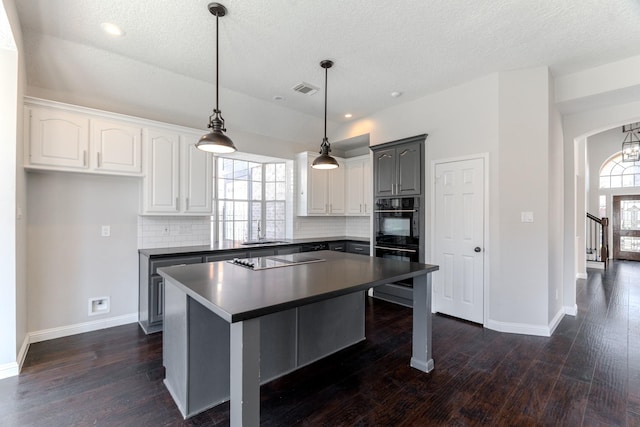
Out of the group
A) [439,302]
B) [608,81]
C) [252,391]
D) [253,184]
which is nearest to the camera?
[252,391]

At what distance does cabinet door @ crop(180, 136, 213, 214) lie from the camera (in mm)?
3732

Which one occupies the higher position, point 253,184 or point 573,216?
point 253,184

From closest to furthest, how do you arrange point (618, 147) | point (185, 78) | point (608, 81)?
point (608, 81) → point (185, 78) → point (618, 147)

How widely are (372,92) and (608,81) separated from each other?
8.15 ft

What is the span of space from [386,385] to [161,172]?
3.20m

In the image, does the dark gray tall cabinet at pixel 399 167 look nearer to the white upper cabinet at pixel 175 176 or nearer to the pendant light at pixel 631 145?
the white upper cabinet at pixel 175 176

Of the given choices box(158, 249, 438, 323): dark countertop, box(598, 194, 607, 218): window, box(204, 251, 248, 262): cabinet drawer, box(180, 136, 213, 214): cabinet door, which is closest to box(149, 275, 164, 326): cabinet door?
box(204, 251, 248, 262): cabinet drawer

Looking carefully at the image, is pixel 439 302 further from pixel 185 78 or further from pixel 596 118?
pixel 185 78

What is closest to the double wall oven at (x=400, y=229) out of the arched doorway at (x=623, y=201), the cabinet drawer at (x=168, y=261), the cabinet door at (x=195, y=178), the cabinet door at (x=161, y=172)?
the cabinet door at (x=195, y=178)

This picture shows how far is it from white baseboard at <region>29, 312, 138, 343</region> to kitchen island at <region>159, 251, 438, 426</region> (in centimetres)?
165

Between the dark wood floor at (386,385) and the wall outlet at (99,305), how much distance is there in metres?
0.26

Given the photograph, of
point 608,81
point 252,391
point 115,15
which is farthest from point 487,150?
point 115,15

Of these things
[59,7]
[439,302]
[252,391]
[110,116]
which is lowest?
[439,302]

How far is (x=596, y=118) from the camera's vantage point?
3.71 meters
